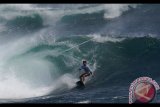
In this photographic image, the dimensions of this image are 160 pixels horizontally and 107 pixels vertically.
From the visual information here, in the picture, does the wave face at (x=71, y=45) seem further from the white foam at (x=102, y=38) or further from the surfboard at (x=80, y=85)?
the surfboard at (x=80, y=85)

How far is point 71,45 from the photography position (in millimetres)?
11641

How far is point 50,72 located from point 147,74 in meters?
2.01

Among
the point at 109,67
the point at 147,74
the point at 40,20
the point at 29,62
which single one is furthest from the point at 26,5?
the point at 147,74

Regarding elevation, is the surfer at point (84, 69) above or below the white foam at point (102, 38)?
below

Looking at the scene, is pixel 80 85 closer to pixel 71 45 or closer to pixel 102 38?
pixel 71 45

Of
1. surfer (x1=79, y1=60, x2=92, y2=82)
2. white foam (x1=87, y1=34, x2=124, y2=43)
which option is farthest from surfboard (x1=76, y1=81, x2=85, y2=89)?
white foam (x1=87, y1=34, x2=124, y2=43)

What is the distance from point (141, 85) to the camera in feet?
36.9

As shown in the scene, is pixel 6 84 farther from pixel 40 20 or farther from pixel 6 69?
pixel 40 20

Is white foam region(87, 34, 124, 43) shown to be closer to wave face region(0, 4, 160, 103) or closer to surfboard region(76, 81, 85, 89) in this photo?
wave face region(0, 4, 160, 103)

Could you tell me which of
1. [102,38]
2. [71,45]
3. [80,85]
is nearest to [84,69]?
[80,85]

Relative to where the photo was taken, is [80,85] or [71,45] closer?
[80,85]

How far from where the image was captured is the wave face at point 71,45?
1157cm

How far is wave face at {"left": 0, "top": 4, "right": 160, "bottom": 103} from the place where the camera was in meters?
11.6

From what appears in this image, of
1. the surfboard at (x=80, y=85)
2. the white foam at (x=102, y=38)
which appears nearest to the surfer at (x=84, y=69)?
the surfboard at (x=80, y=85)
